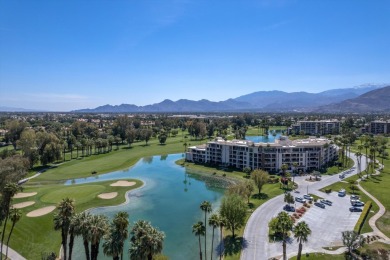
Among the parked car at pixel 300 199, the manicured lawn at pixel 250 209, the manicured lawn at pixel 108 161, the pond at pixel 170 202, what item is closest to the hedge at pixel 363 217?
the parked car at pixel 300 199

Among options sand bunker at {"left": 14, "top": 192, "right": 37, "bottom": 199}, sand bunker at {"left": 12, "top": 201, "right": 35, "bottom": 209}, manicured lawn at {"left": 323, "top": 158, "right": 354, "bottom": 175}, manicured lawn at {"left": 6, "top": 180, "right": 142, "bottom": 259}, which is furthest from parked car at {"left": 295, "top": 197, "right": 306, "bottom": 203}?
sand bunker at {"left": 14, "top": 192, "right": 37, "bottom": 199}

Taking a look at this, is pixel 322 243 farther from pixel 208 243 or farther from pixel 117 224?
pixel 117 224

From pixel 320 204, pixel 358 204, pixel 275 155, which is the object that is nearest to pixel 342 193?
pixel 358 204

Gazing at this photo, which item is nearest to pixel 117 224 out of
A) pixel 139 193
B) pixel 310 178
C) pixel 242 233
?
pixel 242 233

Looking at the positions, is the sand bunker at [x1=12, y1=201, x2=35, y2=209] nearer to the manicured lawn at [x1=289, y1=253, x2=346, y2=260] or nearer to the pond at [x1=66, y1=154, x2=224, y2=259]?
the pond at [x1=66, y1=154, x2=224, y2=259]

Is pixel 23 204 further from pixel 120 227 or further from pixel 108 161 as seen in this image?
pixel 108 161

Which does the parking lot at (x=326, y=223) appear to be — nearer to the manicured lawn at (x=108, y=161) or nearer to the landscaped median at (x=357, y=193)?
A: the landscaped median at (x=357, y=193)

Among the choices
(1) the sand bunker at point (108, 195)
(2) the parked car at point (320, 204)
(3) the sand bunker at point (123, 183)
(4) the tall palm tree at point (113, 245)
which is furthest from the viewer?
(3) the sand bunker at point (123, 183)
